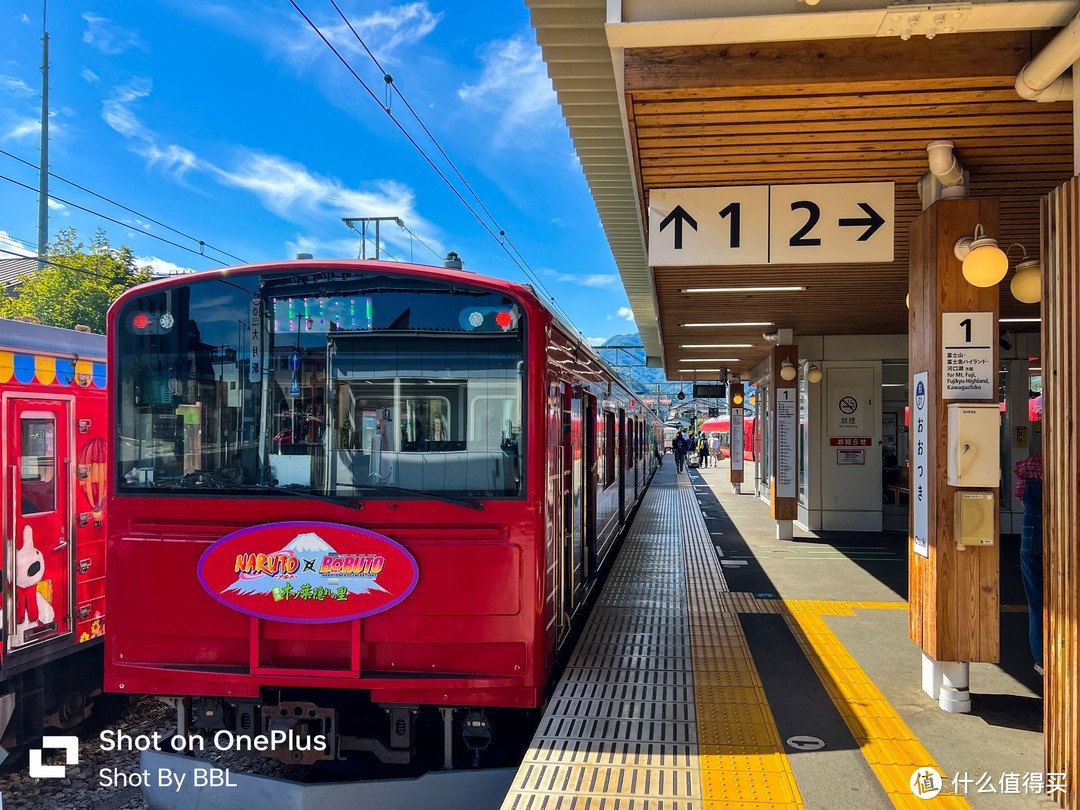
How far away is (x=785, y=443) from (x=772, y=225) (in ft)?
22.9

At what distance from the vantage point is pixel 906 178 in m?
4.95

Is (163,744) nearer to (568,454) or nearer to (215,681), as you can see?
(215,681)

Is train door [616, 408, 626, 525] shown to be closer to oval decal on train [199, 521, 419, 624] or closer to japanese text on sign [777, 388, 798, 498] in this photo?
japanese text on sign [777, 388, 798, 498]

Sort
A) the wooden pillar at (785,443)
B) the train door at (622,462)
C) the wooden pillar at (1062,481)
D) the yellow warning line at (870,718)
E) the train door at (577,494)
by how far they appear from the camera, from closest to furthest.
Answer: the wooden pillar at (1062,481) < the yellow warning line at (870,718) < the train door at (577,494) < the train door at (622,462) < the wooden pillar at (785,443)

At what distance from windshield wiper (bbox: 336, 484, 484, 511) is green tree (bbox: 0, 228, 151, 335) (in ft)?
61.5

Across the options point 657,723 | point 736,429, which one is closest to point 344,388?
point 657,723

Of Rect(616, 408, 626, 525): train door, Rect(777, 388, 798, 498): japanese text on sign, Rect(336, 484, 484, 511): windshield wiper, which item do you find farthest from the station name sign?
Rect(777, 388, 798, 498): japanese text on sign

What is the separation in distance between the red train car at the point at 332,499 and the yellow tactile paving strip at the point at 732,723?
94 centimetres

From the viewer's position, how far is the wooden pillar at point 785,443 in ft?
36.9

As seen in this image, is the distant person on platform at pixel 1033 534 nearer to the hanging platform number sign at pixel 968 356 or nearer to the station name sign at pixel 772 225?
the hanging platform number sign at pixel 968 356

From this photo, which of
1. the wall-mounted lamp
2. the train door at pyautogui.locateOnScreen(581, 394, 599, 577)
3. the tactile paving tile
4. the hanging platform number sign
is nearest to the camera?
the tactile paving tile

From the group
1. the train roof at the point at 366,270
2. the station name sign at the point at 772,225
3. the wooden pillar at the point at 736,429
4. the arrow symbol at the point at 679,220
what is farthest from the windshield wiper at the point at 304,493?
the wooden pillar at the point at 736,429

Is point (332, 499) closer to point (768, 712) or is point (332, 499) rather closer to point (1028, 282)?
point (768, 712)

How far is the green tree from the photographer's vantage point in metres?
20.1
